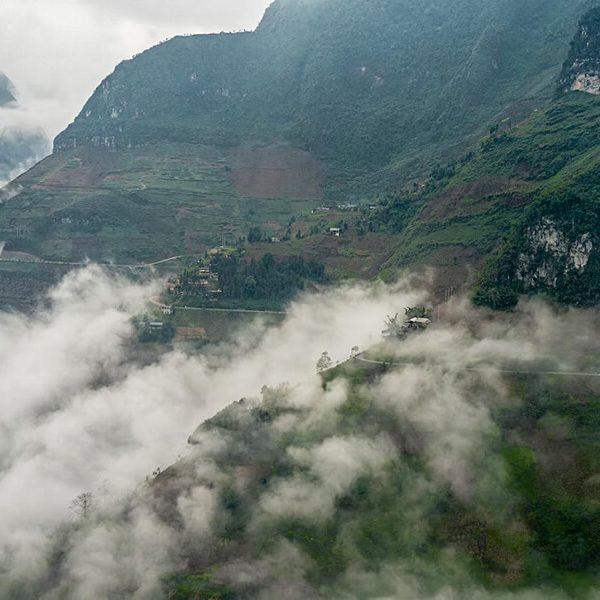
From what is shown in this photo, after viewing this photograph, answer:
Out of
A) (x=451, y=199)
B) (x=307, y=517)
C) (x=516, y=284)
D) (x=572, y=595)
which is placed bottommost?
(x=572, y=595)

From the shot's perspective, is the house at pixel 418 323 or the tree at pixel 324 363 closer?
the tree at pixel 324 363

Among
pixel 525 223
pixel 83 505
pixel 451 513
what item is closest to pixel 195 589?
pixel 83 505

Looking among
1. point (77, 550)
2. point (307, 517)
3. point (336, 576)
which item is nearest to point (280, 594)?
point (336, 576)

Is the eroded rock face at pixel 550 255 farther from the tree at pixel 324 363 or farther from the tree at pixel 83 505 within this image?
the tree at pixel 83 505

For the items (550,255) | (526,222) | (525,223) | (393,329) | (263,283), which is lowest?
(393,329)

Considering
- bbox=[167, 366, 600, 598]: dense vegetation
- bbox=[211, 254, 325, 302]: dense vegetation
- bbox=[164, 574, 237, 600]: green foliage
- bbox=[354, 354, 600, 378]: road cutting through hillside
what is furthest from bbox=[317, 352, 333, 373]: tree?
bbox=[164, 574, 237, 600]: green foliage

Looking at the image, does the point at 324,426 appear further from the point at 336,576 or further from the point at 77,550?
the point at 77,550

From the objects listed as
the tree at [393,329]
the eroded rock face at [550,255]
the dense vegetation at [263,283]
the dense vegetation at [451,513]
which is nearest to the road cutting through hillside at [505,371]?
the dense vegetation at [451,513]

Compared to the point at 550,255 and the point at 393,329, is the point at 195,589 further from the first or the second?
the point at 550,255
